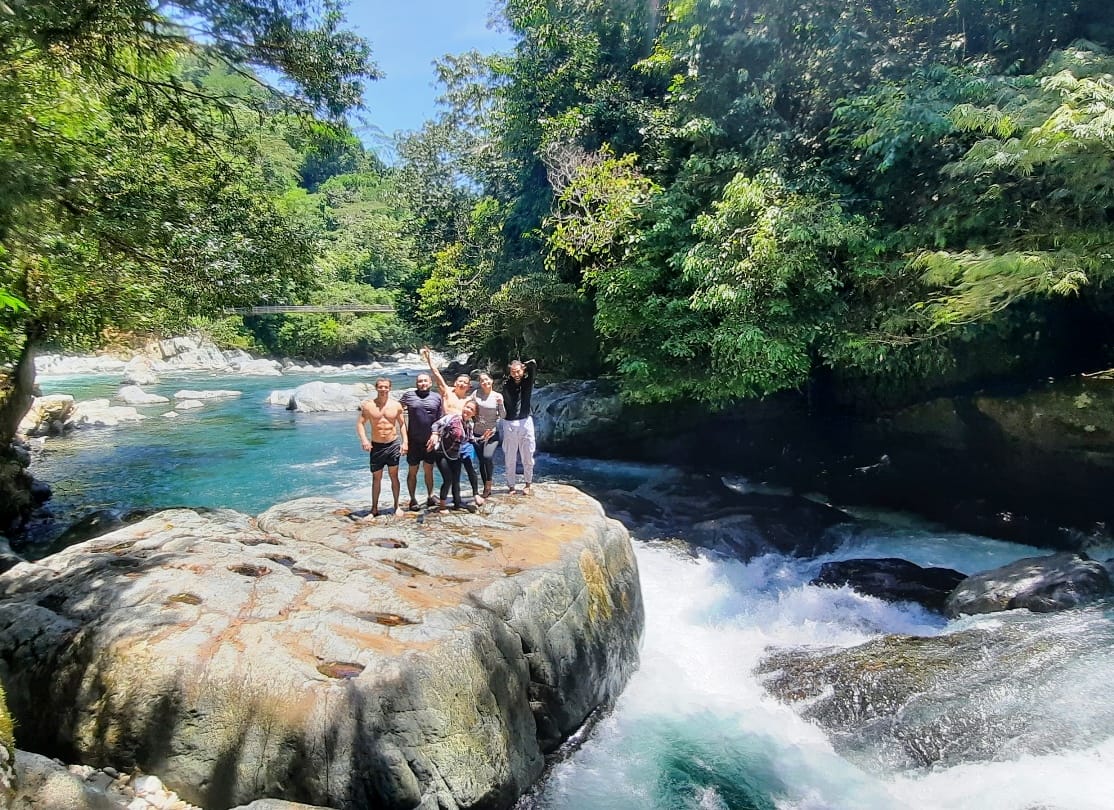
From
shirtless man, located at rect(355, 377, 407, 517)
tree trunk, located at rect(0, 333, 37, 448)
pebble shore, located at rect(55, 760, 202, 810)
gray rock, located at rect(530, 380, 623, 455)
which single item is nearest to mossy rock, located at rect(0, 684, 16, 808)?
pebble shore, located at rect(55, 760, 202, 810)

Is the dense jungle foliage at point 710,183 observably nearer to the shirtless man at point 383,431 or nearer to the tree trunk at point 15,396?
the tree trunk at point 15,396

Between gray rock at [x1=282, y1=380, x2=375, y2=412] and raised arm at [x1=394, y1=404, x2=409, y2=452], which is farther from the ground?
raised arm at [x1=394, y1=404, x2=409, y2=452]

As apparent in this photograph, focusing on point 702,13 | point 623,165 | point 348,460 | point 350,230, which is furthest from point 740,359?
Answer: point 350,230

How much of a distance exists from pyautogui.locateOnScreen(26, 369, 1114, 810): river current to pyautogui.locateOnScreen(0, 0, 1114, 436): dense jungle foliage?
9.75 ft

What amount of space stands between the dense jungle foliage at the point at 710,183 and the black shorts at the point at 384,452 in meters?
3.72

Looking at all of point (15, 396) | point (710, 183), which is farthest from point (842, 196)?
point (15, 396)

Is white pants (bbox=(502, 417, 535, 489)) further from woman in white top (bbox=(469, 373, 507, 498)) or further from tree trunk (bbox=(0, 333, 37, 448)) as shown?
tree trunk (bbox=(0, 333, 37, 448))

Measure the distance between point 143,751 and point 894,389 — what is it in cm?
1188

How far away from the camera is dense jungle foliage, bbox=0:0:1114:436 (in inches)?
290

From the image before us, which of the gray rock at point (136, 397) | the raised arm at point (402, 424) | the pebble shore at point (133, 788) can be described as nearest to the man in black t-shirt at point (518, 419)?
the raised arm at point (402, 424)

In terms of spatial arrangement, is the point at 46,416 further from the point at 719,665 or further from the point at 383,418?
the point at 719,665

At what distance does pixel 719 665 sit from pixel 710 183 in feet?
27.4

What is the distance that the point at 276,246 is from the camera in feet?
34.0

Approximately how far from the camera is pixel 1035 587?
763 cm
